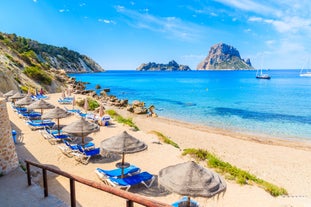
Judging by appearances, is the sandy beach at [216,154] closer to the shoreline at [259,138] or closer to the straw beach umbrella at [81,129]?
the shoreline at [259,138]

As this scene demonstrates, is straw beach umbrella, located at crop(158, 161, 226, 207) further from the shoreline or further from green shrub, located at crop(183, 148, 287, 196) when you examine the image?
the shoreline

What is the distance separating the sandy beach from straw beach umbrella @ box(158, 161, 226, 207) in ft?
6.58

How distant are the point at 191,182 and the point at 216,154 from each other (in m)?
9.24

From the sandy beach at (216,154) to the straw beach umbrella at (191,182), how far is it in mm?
2006

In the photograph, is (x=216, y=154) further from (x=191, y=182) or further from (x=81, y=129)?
(x=191, y=182)

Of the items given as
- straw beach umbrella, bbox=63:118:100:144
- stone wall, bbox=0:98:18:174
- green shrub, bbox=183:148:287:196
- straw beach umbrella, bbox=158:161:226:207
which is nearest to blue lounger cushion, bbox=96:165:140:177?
straw beach umbrella, bbox=63:118:100:144

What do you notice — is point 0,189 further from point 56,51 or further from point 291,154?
point 56,51

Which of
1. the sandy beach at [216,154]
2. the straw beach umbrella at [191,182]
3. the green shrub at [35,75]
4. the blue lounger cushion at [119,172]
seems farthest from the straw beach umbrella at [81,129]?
the green shrub at [35,75]

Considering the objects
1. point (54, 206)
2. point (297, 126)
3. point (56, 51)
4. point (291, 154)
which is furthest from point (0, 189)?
point (56, 51)

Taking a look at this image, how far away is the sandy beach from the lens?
7879 millimetres

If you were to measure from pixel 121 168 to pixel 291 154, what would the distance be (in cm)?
1241

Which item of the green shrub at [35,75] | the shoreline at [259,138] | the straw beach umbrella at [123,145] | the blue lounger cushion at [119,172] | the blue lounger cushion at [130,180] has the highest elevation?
the green shrub at [35,75]

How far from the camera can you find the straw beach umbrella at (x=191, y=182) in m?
5.59

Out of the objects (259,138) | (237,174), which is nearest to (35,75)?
(259,138)
